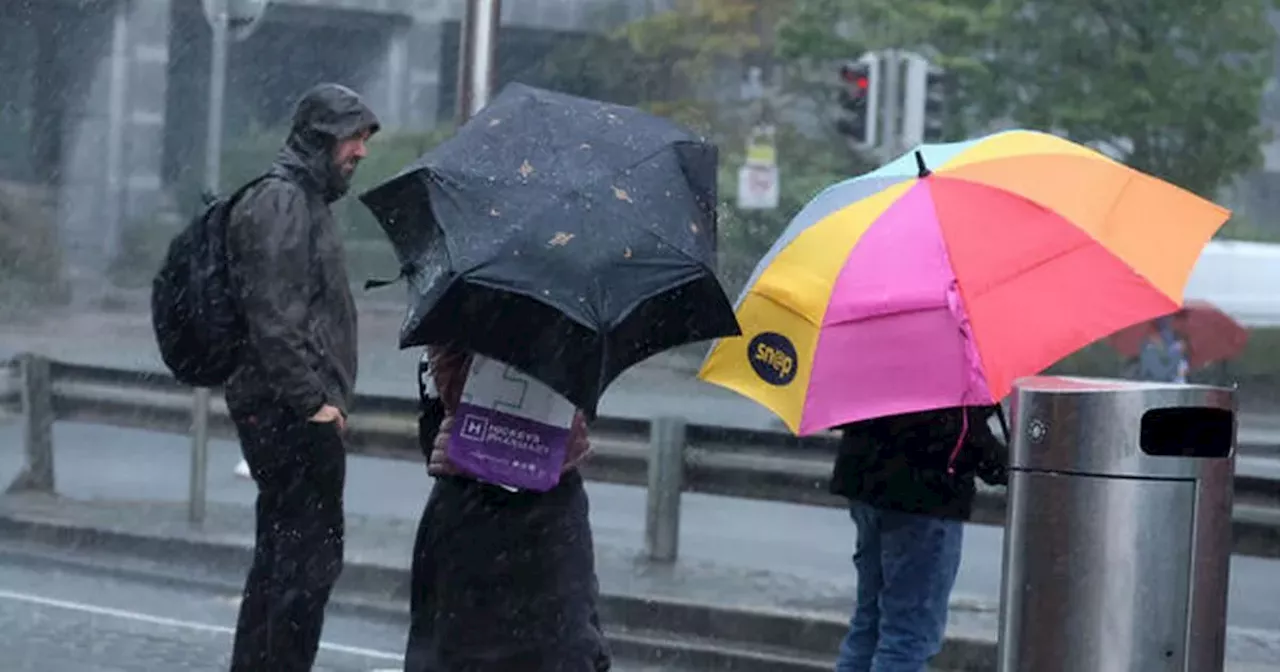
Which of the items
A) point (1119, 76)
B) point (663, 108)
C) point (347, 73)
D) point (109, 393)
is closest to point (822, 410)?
point (109, 393)

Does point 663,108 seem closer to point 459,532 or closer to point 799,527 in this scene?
point 799,527

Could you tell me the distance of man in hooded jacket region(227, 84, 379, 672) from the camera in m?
5.89

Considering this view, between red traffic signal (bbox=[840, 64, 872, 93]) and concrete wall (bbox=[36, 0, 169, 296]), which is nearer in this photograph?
red traffic signal (bbox=[840, 64, 872, 93])

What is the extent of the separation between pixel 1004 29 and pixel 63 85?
1761 centimetres

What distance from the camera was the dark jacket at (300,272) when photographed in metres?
5.88

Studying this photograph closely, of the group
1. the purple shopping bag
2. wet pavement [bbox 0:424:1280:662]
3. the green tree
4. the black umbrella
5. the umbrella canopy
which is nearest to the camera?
the black umbrella

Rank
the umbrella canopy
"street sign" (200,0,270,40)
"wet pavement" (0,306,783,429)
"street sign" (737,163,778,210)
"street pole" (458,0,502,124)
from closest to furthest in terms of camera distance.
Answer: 1. the umbrella canopy
2. "street pole" (458,0,502,124)
3. "street sign" (200,0,270,40)
4. "wet pavement" (0,306,783,429)
5. "street sign" (737,163,778,210)

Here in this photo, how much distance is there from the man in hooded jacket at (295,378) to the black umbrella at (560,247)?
1493 millimetres

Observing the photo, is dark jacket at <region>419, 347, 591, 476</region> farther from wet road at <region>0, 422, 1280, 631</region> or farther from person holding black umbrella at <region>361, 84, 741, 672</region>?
wet road at <region>0, 422, 1280, 631</region>

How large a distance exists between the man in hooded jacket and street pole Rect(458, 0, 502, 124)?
12.3ft

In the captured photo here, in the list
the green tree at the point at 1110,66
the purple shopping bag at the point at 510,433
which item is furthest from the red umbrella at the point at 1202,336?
the purple shopping bag at the point at 510,433

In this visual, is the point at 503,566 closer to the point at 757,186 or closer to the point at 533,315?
the point at 533,315

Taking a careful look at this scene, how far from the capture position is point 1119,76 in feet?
91.6

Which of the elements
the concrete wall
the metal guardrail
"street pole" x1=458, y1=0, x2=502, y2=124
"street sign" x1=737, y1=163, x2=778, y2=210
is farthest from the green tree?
"street pole" x1=458, y1=0, x2=502, y2=124
